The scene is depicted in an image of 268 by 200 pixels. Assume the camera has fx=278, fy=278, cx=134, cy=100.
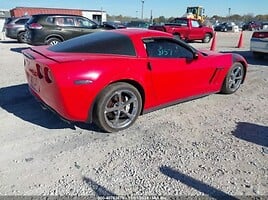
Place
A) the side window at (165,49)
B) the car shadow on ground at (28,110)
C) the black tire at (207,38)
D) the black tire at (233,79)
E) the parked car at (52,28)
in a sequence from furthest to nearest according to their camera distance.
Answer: the black tire at (207,38) → the parked car at (52,28) → the black tire at (233,79) → the side window at (165,49) → the car shadow on ground at (28,110)

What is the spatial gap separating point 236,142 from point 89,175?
2.05 meters

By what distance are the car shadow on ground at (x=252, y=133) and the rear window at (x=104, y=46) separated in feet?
6.40

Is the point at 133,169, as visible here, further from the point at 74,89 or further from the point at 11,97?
the point at 11,97

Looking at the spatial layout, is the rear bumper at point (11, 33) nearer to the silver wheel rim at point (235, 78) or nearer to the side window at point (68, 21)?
the side window at point (68, 21)

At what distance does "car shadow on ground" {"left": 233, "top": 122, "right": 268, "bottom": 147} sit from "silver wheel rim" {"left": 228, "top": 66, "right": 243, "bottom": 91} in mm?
1562

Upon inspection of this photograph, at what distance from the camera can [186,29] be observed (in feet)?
61.2

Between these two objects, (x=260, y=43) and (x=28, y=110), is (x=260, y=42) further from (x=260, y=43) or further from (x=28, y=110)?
(x=28, y=110)

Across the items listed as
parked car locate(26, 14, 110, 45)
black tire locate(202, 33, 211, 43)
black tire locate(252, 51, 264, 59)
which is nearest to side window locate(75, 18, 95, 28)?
parked car locate(26, 14, 110, 45)

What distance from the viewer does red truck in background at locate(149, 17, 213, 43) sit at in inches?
726

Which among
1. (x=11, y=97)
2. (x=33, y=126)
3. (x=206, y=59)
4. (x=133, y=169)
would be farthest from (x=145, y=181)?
(x=11, y=97)

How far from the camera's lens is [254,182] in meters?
2.92

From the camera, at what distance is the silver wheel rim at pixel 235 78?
18.9 feet

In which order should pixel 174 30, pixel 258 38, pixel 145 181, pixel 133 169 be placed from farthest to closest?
pixel 174 30 < pixel 258 38 < pixel 133 169 < pixel 145 181

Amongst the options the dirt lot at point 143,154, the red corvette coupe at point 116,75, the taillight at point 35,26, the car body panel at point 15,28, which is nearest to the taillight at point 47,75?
the red corvette coupe at point 116,75
